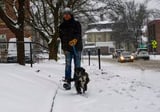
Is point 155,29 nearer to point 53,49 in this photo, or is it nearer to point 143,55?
point 143,55

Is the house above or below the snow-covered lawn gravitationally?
above

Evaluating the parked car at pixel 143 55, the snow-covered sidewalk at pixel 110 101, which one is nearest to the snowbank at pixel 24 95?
the snow-covered sidewalk at pixel 110 101

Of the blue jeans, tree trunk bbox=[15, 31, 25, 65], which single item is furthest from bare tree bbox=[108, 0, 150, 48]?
the blue jeans

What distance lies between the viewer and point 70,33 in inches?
452

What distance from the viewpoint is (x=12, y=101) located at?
785 cm

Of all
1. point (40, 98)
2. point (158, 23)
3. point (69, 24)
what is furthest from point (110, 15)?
point (158, 23)

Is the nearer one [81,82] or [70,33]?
[81,82]

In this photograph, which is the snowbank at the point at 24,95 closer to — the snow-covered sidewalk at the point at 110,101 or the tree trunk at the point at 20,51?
→ the snow-covered sidewalk at the point at 110,101

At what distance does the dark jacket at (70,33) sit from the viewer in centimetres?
1147

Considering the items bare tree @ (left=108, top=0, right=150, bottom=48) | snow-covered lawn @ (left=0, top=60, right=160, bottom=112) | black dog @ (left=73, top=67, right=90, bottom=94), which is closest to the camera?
snow-covered lawn @ (left=0, top=60, right=160, bottom=112)

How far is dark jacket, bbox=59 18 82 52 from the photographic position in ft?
37.6

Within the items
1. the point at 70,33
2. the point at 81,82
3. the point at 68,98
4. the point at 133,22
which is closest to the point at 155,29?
the point at 133,22

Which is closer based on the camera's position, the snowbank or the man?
the snowbank

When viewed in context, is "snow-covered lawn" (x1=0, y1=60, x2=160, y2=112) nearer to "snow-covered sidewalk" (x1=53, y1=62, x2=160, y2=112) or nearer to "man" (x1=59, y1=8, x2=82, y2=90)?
"snow-covered sidewalk" (x1=53, y1=62, x2=160, y2=112)
